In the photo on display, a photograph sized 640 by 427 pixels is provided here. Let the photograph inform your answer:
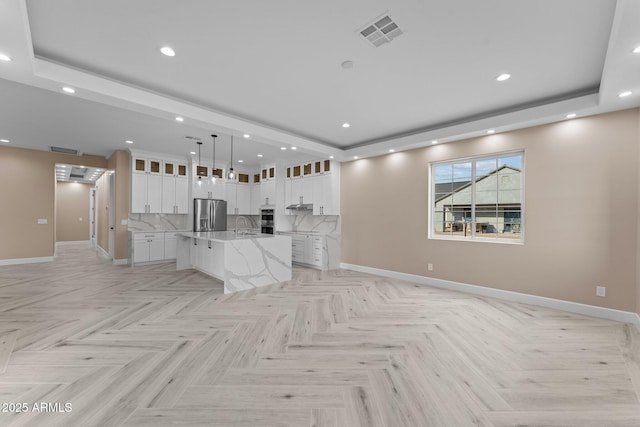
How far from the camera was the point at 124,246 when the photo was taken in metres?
6.84

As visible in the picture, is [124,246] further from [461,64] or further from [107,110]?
[461,64]

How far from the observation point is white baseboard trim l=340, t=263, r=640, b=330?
3379 mm

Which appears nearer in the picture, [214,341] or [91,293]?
[214,341]

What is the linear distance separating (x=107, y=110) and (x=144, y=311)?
2970 millimetres

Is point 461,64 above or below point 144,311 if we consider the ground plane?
above

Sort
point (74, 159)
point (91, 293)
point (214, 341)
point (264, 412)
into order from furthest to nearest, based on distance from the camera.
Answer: point (74, 159)
point (91, 293)
point (214, 341)
point (264, 412)

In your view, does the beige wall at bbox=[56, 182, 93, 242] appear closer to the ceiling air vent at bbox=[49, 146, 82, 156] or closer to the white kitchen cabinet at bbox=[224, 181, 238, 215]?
the ceiling air vent at bbox=[49, 146, 82, 156]

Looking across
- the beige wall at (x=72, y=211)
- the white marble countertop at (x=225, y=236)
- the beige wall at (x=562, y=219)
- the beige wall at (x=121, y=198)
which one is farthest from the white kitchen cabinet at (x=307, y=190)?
the beige wall at (x=72, y=211)

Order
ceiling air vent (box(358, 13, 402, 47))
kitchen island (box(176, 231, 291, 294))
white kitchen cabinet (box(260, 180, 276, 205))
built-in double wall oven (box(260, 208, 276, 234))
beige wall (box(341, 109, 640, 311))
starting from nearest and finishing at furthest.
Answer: ceiling air vent (box(358, 13, 402, 47)) < beige wall (box(341, 109, 640, 311)) < kitchen island (box(176, 231, 291, 294)) < white kitchen cabinet (box(260, 180, 276, 205)) < built-in double wall oven (box(260, 208, 276, 234))

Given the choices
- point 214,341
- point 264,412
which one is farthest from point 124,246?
point 264,412

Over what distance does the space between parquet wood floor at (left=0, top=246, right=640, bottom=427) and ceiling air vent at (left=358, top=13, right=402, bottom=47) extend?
287 centimetres

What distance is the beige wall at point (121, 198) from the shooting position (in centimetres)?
677

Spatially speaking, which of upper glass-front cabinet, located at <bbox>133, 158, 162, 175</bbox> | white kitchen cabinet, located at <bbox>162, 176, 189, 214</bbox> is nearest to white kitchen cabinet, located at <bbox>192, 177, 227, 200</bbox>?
white kitchen cabinet, located at <bbox>162, 176, 189, 214</bbox>

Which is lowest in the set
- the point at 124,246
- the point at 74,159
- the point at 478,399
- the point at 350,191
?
the point at 478,399
